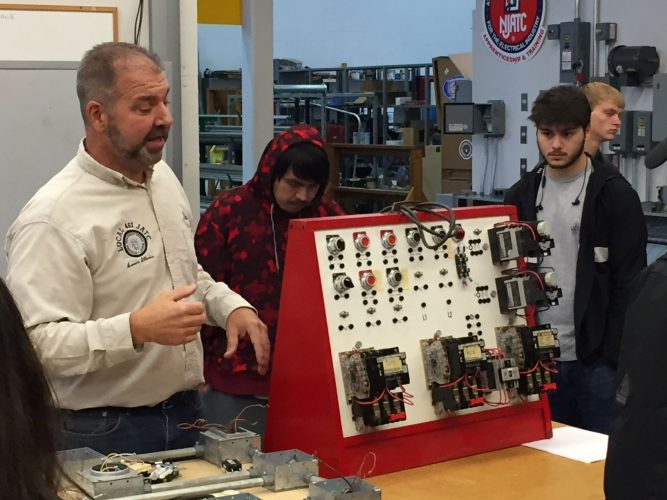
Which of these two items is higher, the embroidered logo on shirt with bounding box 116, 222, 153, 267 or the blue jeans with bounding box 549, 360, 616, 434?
the embroidered logo on shirt with bounding box 116, 222, 153, 267

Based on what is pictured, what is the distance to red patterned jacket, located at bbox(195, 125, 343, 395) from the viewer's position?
110 inches

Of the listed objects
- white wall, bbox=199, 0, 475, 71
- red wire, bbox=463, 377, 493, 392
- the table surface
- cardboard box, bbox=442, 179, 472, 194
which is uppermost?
white wall, bbox=199, 0, 475, 71

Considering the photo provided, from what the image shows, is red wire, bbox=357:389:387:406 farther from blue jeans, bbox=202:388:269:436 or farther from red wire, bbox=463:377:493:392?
blue jeans, bbox=202:388:269:436

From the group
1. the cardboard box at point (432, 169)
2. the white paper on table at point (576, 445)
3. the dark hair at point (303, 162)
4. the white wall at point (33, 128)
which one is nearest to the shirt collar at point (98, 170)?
the dark hair at point (303, 162)

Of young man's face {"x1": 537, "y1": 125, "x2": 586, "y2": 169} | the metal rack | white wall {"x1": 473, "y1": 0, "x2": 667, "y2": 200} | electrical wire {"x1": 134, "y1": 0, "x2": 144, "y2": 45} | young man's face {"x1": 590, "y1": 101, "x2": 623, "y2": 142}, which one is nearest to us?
young man's face {"x1": 537, "y1": 125, "x2": 586, "y2": 169}

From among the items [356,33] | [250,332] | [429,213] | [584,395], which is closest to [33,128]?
[250,332]

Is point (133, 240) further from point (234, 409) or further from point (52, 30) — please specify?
point (52, 30)

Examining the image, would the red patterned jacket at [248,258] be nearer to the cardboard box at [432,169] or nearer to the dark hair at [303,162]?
the dark hair at [303,162]

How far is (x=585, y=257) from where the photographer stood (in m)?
3.15

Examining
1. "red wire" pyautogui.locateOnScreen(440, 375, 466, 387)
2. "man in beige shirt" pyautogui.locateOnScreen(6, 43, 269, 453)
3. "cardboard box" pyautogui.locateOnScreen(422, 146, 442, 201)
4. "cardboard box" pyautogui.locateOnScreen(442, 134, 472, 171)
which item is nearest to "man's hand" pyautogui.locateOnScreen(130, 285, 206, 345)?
"man in beige shirt" pyautogui.locateOnScreen(6, 43, 269, 453)

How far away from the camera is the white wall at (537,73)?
6.10 m

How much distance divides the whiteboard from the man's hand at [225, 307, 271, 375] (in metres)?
1.55

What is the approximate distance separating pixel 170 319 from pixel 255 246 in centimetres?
86

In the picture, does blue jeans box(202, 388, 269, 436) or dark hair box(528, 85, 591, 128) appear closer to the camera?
blue jeans box(202, 388, 269, 436)
